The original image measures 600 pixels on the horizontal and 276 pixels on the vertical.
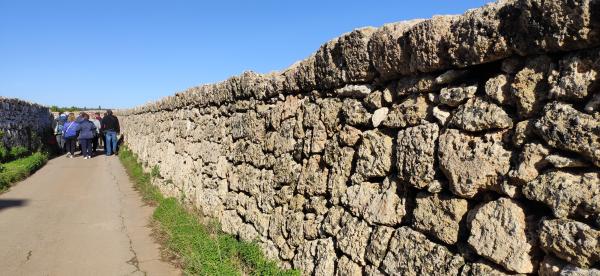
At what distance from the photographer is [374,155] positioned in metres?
3.03

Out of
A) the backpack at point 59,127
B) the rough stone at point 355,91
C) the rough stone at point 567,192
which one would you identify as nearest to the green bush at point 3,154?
the backpack at point 59,127

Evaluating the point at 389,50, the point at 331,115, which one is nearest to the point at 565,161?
the point at 389,50

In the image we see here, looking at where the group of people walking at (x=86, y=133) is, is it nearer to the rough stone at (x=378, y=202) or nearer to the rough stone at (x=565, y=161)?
the rough stone at (x=378, y=202)

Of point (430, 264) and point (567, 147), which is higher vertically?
point (567, 147)

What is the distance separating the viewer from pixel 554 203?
75.3 inches

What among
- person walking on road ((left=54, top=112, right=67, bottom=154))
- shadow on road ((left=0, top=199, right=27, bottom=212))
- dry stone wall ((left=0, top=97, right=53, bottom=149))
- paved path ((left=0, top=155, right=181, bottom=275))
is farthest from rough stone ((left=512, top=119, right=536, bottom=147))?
person walking on road ((left=54, top=112, right=67, bottom=154))

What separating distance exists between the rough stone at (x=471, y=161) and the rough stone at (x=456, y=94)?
0.51ft

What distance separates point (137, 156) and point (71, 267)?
31.2 feet

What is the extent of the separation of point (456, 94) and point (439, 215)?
651 millimetres

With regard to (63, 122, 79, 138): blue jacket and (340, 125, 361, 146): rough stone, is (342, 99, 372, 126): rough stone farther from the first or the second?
(63, 122, 79, 138): blue jacket

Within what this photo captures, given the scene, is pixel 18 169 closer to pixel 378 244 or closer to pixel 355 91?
pixel 355 91

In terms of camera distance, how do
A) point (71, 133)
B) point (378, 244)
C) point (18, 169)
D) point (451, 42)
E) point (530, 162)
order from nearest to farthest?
point (530, 162) → point (451, 42) → point (378, 244) → point (18, 169) → point (71, 133)

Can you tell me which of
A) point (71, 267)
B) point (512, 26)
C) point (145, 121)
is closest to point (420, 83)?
point (512, 26)

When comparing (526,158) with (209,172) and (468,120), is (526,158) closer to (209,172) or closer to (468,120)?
(468,120)
